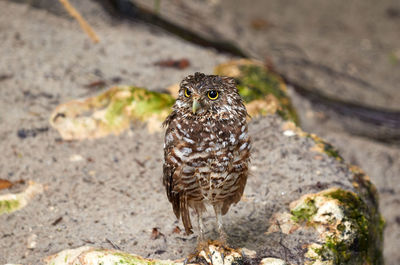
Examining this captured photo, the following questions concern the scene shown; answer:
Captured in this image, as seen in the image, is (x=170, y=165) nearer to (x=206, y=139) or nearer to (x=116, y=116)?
(x=206, y=139)

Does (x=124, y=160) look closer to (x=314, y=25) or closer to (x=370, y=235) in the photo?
(x=370, y=235)

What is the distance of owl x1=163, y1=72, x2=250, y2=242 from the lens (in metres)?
3.06

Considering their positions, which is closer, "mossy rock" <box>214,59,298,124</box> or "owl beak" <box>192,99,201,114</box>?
→ "owl beak" <box>192,99,201,114</box>

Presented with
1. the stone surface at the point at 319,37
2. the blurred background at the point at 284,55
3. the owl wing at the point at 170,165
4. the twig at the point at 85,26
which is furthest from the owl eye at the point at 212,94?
the stone surface at the point at 319,37

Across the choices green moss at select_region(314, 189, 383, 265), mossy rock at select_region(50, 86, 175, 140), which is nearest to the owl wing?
green moss at select_region(314, 189, 383, 265)

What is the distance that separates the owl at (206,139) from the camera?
3.06 meters

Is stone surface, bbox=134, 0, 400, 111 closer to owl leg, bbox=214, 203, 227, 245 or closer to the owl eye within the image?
owl leg, bbox=214, 203, 227, 245

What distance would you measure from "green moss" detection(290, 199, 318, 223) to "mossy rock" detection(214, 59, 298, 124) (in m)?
1.31

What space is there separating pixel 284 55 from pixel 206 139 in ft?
18.4

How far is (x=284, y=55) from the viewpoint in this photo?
27.3 ft

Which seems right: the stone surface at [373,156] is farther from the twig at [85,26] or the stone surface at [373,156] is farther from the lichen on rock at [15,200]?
the lichen on rock at [15,200]

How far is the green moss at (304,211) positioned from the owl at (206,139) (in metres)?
0.79

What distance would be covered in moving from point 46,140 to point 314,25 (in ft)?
20.7

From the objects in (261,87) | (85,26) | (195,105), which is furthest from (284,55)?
(195,105)
